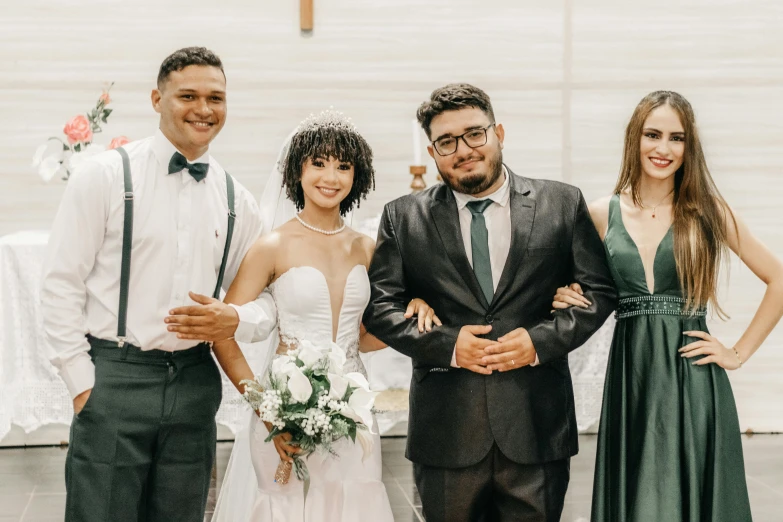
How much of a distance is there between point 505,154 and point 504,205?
3.65 metres

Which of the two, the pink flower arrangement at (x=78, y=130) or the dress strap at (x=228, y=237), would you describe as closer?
the dress strap at (x=228, y=237)

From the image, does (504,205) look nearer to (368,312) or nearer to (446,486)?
(368,312)

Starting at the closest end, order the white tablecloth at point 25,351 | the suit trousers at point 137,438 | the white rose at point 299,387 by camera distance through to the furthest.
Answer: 1. the white rose at point 299,387
2. the suit trousers at point 137,438
3. the white tablecloth at point 25,351

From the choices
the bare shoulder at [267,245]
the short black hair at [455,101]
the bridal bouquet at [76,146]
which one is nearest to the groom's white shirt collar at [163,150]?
the bare shoulder at [267,245]

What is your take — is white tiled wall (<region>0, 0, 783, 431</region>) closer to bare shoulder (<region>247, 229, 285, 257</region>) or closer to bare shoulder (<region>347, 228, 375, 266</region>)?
bare shoulder (<region>347, 228, 375, 266</region>)

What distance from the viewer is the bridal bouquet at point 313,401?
2477mm

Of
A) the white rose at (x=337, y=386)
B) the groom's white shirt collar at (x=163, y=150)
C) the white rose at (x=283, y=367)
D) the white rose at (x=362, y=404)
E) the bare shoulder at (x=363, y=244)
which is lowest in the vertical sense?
the white rose at (x=362, y=404)

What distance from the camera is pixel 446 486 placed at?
2721 mm

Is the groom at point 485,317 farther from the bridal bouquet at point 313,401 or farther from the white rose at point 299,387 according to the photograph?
the white rose at point 299,387

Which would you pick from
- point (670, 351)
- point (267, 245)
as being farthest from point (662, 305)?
point (267, 245)

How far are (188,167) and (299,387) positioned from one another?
0.79 metres

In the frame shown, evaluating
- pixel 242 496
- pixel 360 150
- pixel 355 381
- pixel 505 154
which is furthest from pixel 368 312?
pixel 505 154

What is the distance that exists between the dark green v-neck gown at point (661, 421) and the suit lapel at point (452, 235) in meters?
0.54

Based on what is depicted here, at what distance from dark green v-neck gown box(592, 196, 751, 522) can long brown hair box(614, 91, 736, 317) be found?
0.15ft
